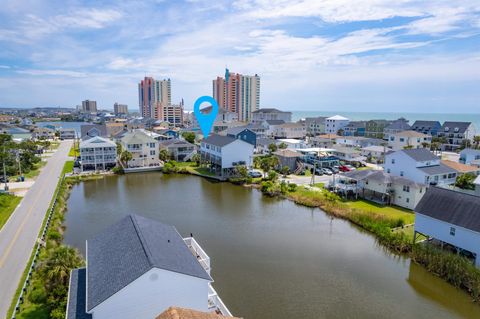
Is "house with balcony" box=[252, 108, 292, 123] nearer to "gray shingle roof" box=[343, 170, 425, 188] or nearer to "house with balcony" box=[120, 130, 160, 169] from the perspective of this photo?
"house with balcony" box=[120, 130, 160, 169]

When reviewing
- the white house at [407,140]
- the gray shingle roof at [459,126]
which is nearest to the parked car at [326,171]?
the white house at [407,140]

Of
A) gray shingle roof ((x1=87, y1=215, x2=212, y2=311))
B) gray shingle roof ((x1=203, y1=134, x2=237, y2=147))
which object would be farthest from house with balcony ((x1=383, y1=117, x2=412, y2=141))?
gray shingle roof ((x1=87, y1=215, x2=212, y2=311))

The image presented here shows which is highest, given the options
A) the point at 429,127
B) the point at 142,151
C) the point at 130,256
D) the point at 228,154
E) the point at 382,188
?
the point at 429,127

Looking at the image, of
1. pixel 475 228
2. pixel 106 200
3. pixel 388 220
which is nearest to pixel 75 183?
pixel 106 200

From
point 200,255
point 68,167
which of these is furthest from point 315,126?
point 200,255

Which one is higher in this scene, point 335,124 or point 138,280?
point 335,124

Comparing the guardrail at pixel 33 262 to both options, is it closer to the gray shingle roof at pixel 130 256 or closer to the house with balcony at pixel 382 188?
the gray shingle roof at pixel 130 256

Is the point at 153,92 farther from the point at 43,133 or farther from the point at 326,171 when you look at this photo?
the point at 326,171
